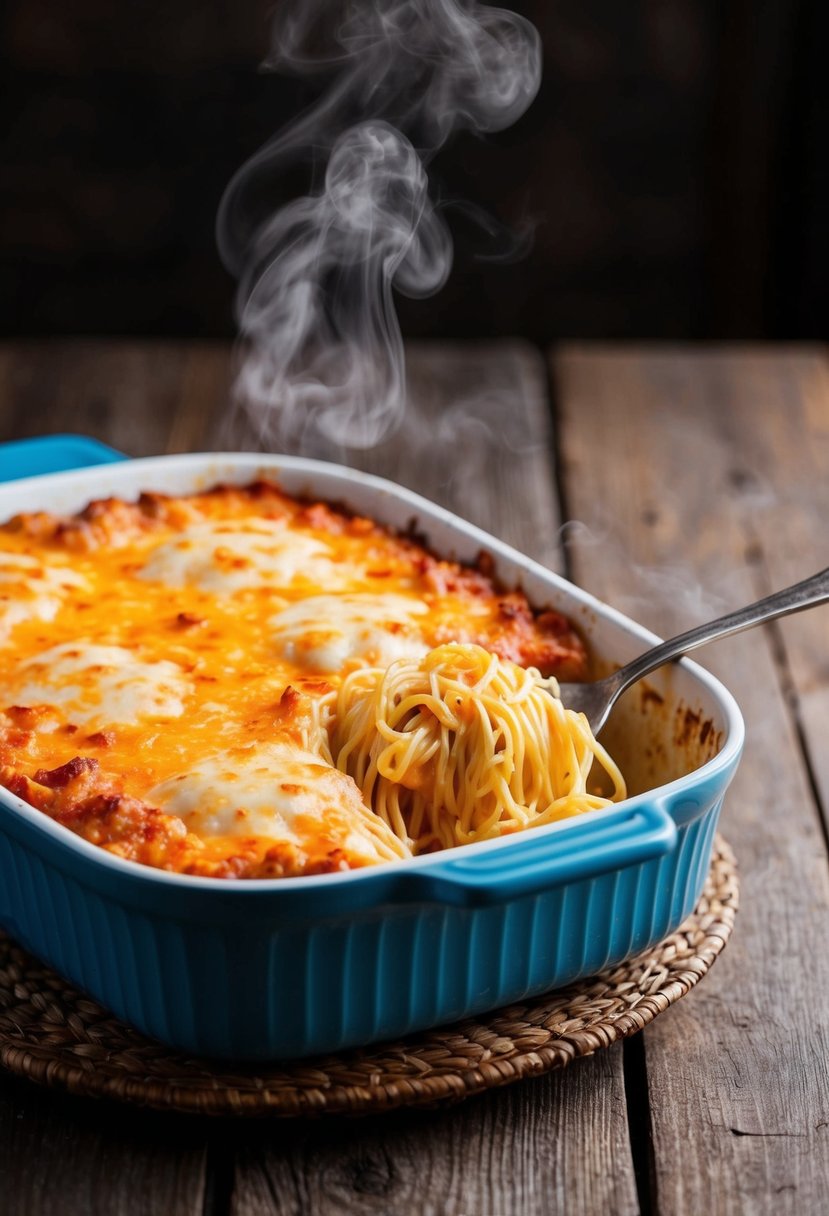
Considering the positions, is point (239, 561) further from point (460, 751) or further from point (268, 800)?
point (268, 800)

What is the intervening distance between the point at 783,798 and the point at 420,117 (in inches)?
150

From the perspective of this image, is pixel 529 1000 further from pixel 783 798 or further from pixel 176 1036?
pixel 783 798

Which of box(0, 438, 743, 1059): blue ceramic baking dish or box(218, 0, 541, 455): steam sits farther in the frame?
box(218, 0, 541, 455): steam

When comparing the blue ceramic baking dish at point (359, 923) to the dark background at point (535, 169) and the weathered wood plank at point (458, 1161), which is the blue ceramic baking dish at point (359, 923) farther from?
the dark background at point (535, 169)

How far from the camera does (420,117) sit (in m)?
5.82

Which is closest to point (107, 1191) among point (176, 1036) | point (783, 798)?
point (176, 1036)

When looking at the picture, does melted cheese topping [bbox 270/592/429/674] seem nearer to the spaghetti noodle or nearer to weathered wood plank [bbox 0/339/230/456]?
the spaghetti noodle

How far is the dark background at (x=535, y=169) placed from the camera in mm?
5781

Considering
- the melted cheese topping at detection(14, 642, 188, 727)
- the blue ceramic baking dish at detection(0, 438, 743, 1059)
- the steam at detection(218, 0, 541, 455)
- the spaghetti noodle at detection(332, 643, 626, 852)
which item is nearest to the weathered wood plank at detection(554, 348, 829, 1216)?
the blue ceramic baking dish at detection(0, 438, 743, 1059)

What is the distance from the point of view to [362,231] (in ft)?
12.0

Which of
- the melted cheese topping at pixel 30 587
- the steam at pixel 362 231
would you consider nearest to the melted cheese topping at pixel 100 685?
the melted cheese topping at pixel 30 587

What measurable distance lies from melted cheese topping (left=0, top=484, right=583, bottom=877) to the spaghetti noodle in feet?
0.24

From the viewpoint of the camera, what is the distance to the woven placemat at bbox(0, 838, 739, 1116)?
188cm

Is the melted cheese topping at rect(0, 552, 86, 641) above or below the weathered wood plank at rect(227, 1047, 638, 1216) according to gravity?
below
